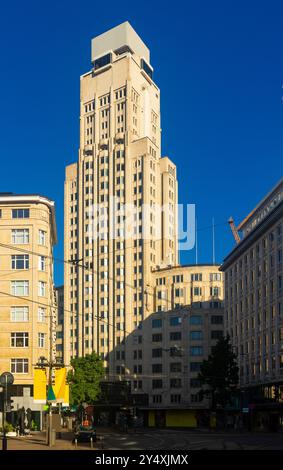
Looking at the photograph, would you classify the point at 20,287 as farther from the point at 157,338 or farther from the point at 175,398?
the point at 157,338

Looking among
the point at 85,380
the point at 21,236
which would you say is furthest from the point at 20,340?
the point at 85,380

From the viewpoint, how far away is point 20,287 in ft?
290

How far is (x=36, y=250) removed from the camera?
89.1 m

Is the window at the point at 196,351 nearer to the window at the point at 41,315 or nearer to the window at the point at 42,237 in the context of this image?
the window at the point at 41,315

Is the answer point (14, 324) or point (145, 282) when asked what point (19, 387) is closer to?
point (14, 324)

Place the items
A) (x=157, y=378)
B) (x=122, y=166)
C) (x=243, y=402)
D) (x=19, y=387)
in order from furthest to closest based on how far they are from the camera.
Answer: (x=122, y=166)
(x=157, y=378)
(x=243, y=402)
(x=19, y=387)

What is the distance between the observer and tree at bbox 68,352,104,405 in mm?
121812

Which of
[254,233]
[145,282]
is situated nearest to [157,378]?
[145,282]

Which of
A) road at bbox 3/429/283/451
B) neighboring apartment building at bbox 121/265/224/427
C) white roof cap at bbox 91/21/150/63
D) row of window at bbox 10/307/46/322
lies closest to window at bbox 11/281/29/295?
row of window at bbox 10/307/46/322

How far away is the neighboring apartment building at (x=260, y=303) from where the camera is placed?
10038 cm

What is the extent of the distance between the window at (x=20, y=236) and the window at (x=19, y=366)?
549 inches

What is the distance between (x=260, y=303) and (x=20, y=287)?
38.3 meters

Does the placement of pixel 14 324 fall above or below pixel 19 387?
above
